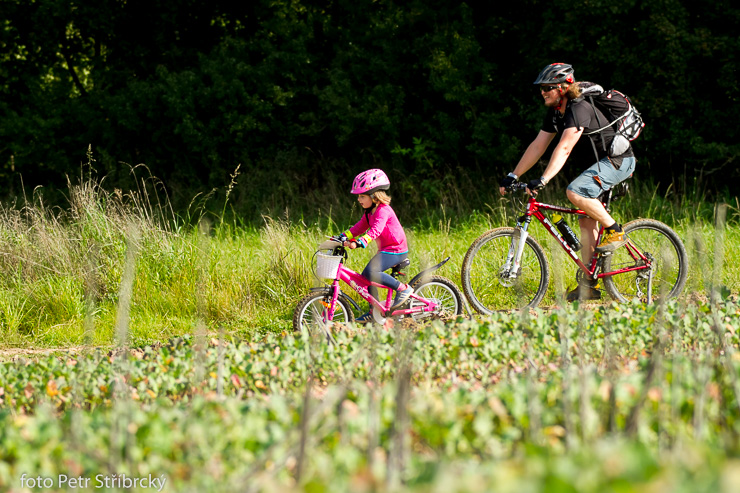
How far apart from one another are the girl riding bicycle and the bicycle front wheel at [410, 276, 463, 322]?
170 mm

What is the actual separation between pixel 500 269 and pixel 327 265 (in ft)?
5.41

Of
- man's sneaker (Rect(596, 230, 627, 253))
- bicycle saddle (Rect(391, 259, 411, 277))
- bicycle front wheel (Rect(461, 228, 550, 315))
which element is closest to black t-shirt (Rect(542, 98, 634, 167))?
man's sneaker (Rect(596, 230, 627, 253))

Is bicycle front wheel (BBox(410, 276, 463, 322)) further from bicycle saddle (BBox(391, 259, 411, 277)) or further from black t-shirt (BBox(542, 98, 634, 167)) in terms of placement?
black t-shirt (BBox(542, 98, 634, 167))

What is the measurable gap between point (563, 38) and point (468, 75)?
189 centimetres

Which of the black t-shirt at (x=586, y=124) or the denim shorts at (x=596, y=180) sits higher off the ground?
the black t-shirt at (x=586, y=124)

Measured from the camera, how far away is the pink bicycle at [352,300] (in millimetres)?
6105

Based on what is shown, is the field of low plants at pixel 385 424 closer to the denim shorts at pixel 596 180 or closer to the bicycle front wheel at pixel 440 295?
the bicycle front wheel at pixel 440 295

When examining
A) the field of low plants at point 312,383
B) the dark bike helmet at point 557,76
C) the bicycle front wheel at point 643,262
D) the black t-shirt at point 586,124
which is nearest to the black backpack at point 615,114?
the black t-shirt at point 586,124

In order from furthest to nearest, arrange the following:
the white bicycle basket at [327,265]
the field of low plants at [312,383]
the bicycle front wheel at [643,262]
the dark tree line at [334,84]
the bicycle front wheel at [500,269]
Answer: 1. the dark tree line at [334,84]
2. the bicycle front wheel at [643,262]
3. the bicycle front wheel at [500,269]
4. the white bicycle basket at [327,265]
5. the field of low plants at [312,383]

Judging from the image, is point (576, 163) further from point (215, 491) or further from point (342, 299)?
point (215, 491)

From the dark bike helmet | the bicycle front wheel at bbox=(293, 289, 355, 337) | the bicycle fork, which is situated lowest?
the bicycle front wheel at bbox=(293, 289, 355, 337)

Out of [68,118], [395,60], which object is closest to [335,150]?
[395,60]

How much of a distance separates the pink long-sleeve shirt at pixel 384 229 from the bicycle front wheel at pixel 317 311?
55 cm

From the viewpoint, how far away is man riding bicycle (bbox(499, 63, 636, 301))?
21.0ft
